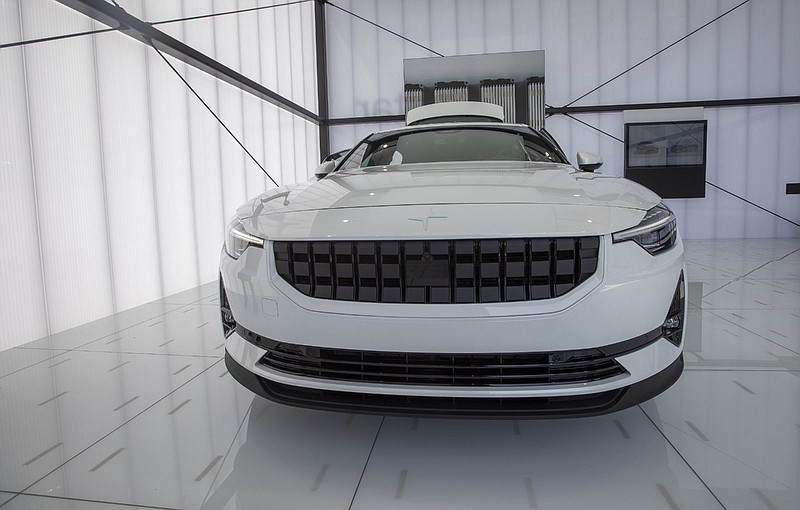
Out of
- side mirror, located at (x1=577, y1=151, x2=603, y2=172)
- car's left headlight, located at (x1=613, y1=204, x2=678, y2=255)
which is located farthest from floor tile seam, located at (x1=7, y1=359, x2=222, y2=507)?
side mirror, located at (x1=577, y1=151, x2=603, y2=172)

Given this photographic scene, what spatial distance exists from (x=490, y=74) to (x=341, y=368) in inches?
279

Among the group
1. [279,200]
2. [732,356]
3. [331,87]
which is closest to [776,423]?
[732,356]

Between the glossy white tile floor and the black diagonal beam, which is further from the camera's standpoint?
the black diagonal beam

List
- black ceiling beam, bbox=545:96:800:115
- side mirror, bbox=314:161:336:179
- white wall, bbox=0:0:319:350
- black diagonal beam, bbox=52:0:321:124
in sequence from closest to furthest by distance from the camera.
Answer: side mirror, bbox=314:161:336:179 → white wall, bbox=0:0:319:350 → black diagonal beam, bbox=52:0:321:124 → black ceiling beam, bbox=545:96:800:115

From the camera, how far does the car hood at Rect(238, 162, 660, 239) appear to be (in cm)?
126

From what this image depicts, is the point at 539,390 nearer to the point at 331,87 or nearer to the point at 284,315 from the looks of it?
the point at 284,315

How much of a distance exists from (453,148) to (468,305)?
1461 millimetres

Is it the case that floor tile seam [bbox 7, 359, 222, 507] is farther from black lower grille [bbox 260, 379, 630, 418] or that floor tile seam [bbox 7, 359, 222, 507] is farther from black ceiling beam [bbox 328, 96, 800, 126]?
black ceiling beam [bbox 328, 96, 800, 126]

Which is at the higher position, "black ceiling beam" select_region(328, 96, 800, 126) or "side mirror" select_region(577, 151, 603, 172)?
"black ceiling beam" select_region(328, 96, 800, 126)

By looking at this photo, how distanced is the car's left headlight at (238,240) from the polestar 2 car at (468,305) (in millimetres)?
15

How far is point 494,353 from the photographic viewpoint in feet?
3.99

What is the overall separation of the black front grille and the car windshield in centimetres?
121

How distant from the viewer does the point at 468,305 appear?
123cm

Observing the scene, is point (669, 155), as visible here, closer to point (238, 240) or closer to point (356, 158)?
point (356, 158)
